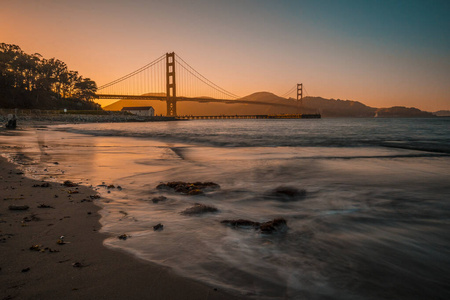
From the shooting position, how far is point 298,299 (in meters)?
1.95

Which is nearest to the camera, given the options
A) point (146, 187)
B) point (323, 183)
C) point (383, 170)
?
point (146, 187)

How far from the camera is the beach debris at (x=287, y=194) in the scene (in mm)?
4987

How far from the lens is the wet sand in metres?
1.91

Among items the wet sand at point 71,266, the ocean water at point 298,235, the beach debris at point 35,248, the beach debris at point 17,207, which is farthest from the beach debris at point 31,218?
the beach debris at point 35,248

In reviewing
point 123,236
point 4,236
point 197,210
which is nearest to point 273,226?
point 197,210

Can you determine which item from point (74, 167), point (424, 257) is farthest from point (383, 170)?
point (74, 167)

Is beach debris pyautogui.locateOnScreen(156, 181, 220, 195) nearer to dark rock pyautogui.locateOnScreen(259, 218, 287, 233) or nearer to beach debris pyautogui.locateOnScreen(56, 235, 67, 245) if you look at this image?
dark rock pyautogui.locateOnScreen(259, 218, 287, 233)

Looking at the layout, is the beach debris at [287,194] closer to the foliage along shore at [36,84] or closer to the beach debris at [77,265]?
the beach debris at [77,265]

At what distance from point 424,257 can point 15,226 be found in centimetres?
407

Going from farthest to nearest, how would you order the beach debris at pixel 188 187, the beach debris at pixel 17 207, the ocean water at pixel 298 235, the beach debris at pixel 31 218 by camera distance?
the beach debris at pixel 188 187
the beach debris at pixel 17 207
the beach debris at pixel 31 218
the ocean water at pixel 298 235

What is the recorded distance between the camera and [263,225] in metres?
3.26

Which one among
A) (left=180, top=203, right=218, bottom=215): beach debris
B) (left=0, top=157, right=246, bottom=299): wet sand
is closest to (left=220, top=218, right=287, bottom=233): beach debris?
(left=180, top=203, right=218, bottom=215): beach debris

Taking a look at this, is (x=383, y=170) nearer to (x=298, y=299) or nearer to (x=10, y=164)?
(x=298, y=299)

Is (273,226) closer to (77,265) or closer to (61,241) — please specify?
(77,265)
